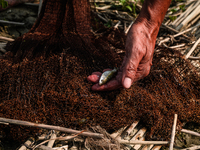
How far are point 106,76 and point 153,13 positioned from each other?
1274 millimetres

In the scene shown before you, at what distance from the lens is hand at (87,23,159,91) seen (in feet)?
8.96

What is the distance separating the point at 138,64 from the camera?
9.29 ft

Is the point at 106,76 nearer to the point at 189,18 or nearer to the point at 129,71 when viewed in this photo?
the point at 129,71

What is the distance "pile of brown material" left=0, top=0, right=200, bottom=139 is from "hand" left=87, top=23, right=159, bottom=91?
138mm

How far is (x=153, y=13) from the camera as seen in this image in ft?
9.77

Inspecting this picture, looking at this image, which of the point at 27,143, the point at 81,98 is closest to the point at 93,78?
the point at 81,98

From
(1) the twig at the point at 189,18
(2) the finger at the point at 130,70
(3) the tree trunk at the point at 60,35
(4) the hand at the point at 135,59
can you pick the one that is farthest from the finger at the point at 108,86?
(1) the twig at the point at 189,18

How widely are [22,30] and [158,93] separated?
12.9ft

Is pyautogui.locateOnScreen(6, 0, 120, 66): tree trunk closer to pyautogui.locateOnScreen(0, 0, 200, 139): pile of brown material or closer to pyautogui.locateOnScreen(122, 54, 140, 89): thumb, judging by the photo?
pyautogui.locateOnScreen(0, 0, 200, 139): pile of brown material

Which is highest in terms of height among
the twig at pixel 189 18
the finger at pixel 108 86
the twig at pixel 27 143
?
the twig at pixel 189 18

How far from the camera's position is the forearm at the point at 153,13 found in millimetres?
2930

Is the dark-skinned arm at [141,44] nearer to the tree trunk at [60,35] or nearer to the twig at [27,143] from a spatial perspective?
the tree trunk at [60,35]

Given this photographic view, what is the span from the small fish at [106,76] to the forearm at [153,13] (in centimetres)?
91

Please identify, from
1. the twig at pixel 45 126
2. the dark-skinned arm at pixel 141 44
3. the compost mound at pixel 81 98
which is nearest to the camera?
the twig at pixel 45 126
